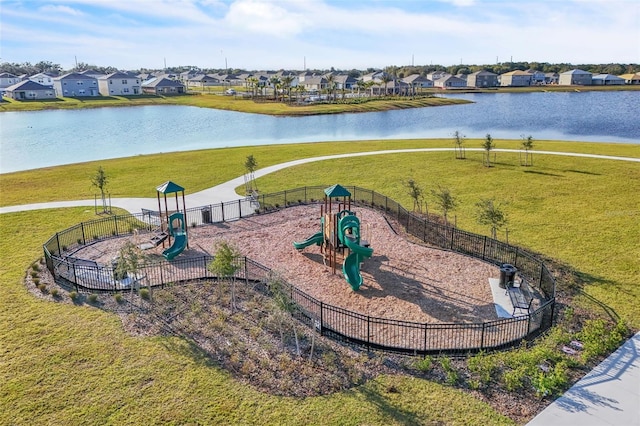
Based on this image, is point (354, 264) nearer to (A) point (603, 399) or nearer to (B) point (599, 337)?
(B) point (599, 337)

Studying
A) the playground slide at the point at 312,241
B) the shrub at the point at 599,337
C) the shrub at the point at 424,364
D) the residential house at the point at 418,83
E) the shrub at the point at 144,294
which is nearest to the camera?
the shrub at the point at 424,364

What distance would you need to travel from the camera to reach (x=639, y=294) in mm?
14797

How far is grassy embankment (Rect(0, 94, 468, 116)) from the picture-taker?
8338 cm

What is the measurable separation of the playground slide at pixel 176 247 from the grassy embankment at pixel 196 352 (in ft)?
13.6

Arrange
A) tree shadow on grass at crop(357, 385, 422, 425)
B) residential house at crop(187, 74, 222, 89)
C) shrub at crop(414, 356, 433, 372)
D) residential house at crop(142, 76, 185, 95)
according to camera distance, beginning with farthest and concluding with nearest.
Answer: residential house at crop(187, 74, 222, 89)
residential house at crop(142, 76, 185, 95)
shrub at crop(414, 356, 433, 372)
tree shadow on grass at crop(357, 385, 422, 425)

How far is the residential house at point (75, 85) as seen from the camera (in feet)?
363

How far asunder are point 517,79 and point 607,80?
28.2 metres

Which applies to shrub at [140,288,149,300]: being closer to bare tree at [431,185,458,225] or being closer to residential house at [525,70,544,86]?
bare tree at [431,185,458,225]

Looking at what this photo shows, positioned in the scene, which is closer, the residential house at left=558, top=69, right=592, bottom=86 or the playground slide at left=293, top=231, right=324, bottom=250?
the playground slide at left=293, top=231, right=324, bottom=250

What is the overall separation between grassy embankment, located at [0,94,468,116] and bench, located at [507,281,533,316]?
215ft

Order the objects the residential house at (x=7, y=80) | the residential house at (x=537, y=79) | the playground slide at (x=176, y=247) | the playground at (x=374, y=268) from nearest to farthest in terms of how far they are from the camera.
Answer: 1. the playground at (x=374, y=268)
2. the playground slide at (x=176, y=247)
3. the residential house at (x=7, y=80)
4. the residential house at (x=537, y=79)

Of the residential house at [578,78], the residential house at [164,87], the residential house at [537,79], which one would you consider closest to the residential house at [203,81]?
the residential house at [164,87]

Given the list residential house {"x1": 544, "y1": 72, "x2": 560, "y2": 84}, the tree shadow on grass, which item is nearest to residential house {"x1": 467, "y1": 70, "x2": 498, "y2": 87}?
residential house {"x1": 544, "y1": 72, "x2": 560, "y2": 84}

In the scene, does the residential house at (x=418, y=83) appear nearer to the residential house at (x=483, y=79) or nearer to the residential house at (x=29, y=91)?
the residential house at (x=483, y=79)
